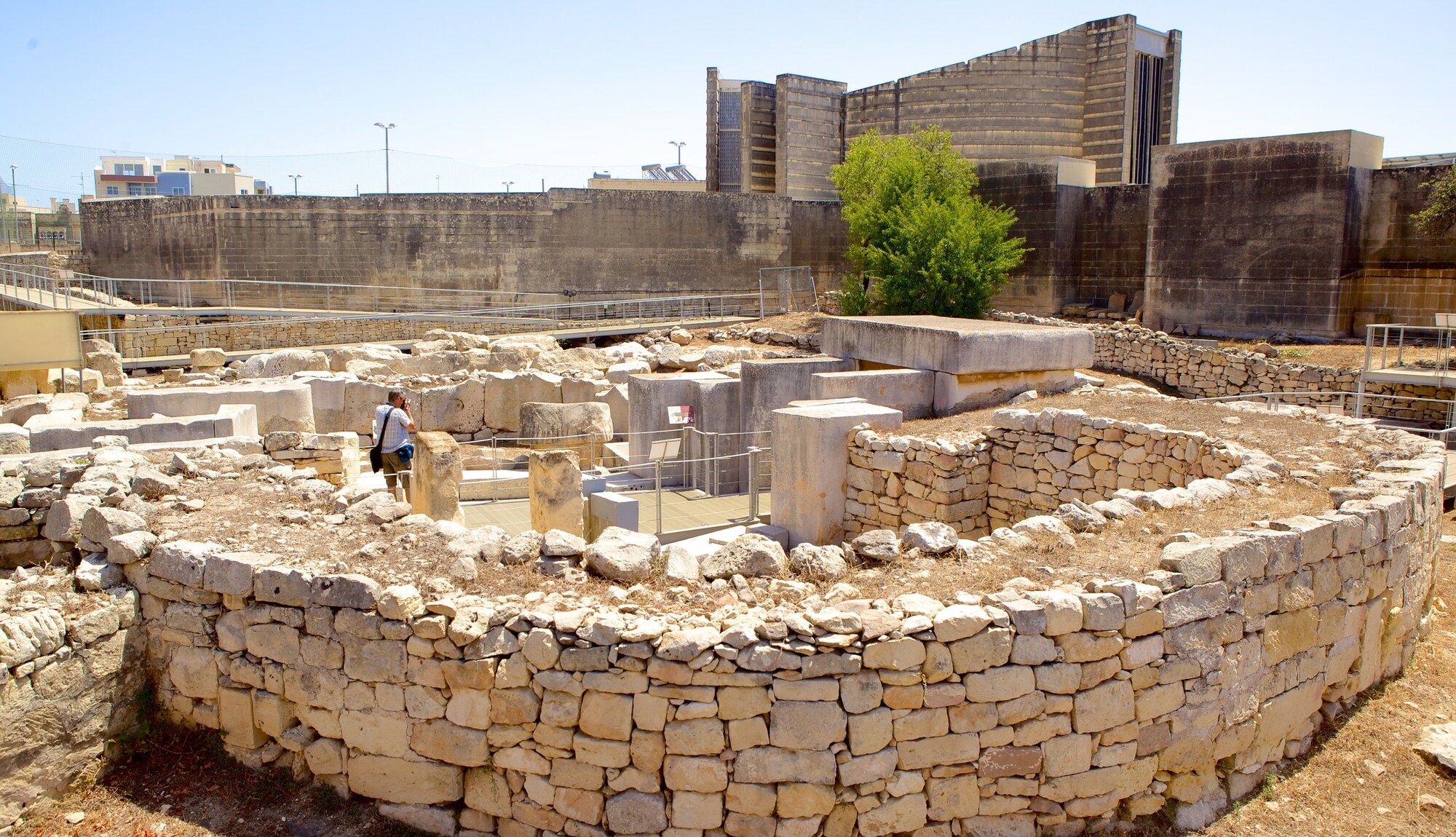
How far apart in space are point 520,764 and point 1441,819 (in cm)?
455

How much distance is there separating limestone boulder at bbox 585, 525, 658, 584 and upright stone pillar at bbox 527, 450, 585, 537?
12.0 feet

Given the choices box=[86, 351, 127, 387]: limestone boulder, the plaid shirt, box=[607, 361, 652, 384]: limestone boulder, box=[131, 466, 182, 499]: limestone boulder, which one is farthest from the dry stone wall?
box=[86, 351, 127, 387]: limestone boulder

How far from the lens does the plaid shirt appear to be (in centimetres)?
970

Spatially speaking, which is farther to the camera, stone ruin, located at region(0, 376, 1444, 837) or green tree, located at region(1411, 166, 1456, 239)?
green tree, located at region(1411, 166, 1456, 239)

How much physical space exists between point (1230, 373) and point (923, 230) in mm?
6666

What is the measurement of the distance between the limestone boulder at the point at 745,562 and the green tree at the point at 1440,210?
57.7 ft

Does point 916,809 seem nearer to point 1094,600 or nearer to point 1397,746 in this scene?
point 1094,600

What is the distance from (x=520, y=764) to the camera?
468 centimetres

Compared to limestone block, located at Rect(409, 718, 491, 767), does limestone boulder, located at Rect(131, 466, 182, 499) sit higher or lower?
higher

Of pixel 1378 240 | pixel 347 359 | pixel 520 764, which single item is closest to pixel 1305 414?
pixel 520 764

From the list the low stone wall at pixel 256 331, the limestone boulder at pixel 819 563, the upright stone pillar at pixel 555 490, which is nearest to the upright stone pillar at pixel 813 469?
the upright stone pillar at pixel 555 490

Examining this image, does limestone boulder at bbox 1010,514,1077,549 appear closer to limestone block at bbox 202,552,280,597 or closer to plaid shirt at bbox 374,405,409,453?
limestone block at bbox 202,552,280,597

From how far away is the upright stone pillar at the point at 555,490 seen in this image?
30.1ft

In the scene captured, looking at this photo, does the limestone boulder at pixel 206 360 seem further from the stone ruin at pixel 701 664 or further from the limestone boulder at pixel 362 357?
the stone ruin at pixel 701 664
